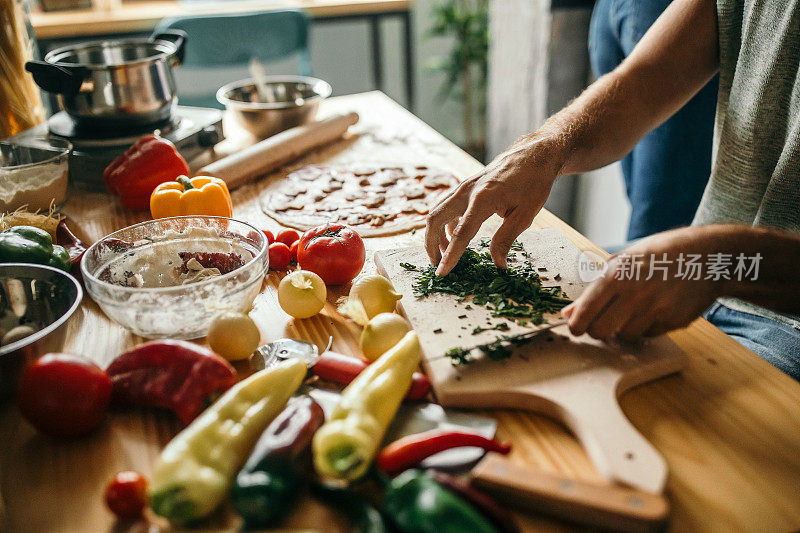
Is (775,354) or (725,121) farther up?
(725,121)

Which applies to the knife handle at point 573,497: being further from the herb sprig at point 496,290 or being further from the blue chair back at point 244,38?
the blue chair back at point 244,38

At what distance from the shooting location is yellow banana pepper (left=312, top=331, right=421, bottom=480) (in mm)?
667

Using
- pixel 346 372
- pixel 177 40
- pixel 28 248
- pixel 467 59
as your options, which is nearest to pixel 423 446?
pixel 346 372

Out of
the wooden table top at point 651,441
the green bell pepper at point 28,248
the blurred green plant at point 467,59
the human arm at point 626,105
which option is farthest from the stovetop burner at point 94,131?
the blurred green plant at point 467,59

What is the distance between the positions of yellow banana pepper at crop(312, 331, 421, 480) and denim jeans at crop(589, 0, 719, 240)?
1421mm

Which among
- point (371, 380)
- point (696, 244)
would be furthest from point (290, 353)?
point (696, 244)

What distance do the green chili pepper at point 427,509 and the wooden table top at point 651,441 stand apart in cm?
8

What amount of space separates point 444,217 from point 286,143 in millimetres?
806

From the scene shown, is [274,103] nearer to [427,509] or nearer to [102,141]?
[102,141]

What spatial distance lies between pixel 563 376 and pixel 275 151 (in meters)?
1.17

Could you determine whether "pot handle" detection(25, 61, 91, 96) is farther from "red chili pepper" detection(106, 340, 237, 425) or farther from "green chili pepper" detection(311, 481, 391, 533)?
"green chili pepper" detection(311, 481, 391, 533)

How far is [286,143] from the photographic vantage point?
5.80 feet

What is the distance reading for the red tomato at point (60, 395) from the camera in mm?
745

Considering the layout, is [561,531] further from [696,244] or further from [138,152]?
[138,152]
